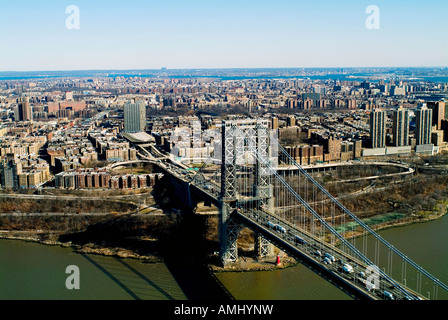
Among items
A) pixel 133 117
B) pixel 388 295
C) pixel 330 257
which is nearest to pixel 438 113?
pixel 133 117

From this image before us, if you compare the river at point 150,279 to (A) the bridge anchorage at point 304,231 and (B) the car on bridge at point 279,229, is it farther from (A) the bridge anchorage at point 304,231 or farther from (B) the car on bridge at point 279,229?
(B) the car on bridge at point 279,229

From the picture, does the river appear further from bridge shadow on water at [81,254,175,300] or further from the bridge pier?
the bridge pier

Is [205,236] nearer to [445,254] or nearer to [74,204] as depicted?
[74,204]

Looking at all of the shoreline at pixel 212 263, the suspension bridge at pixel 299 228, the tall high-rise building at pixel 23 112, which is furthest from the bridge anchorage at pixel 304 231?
the tall high-rise building at pixel 23 112

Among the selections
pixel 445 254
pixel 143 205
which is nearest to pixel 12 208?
pixel 143 205

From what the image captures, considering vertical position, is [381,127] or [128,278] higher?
[381,127]

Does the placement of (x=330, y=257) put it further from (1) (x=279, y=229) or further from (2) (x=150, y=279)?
(2) (x=150, y=279)
